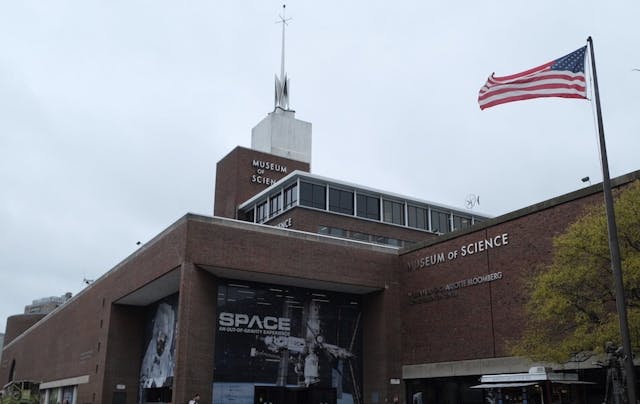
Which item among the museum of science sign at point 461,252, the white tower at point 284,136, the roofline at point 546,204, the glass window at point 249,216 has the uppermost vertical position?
the white tower at point 284,136

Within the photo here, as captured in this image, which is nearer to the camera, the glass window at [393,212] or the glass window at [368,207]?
the glass window at [368,207]

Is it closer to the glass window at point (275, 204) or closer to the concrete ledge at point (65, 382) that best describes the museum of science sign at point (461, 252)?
the glass window at point (275, 204)

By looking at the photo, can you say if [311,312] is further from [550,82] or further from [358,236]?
[550,82]

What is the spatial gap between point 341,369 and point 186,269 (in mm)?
12164

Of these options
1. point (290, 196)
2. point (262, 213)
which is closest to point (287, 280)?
point (290, 196)

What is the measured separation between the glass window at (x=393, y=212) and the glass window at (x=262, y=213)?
34.6ft

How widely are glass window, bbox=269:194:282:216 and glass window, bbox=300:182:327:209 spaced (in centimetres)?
335

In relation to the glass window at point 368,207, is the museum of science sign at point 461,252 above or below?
below

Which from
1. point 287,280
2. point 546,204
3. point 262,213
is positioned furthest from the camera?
point 262,213

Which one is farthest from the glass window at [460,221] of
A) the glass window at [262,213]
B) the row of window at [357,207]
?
the glass window at [262,213]

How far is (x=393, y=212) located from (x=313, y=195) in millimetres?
8017

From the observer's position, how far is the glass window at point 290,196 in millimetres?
57281

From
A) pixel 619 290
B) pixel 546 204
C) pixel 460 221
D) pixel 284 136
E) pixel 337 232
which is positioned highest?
pixel 284 136

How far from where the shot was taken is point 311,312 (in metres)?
42.5
